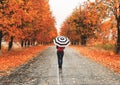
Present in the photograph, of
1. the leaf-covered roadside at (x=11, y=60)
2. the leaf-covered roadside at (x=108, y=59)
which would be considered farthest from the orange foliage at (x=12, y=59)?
the leaf-covered roadside at (x=108, y=59)

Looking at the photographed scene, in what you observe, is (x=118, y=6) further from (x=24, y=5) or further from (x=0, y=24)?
(x=0, y=24)

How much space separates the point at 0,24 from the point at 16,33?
8.88ft

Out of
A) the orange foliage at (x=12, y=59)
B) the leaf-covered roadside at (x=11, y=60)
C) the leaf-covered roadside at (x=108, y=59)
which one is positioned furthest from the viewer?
the leaf-covered roadside at (x=108, y=59)

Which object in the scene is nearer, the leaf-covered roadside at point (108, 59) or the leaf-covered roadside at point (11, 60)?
the leaf-covered roadside at point (11, 60)

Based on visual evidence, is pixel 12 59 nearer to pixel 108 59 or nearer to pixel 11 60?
pixel 11 60

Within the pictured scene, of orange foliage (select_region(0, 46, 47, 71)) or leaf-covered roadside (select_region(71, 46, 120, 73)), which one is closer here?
orange foliage (select_region(0, 46, 47, 71))

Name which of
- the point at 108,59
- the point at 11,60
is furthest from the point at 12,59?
the point at 108,59

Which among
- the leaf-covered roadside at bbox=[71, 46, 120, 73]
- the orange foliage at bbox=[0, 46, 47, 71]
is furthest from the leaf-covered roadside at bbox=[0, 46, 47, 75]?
the leaf-covered roadside at bbox=[71, 46, 120, 73]

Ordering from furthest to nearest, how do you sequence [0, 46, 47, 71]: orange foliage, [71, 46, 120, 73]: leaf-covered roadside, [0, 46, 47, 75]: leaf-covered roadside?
[71, 46, 120, 73]: leaf-covered roadside, [0, 46, 47, 71]: orange foliage, [0, 46, 47, 75]: leaf-covered roadside

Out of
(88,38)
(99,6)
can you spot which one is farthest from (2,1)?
(88,38)

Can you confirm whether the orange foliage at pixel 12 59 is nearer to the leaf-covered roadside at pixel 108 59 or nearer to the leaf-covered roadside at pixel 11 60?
the leaf-covered roadside at pixel 11 60

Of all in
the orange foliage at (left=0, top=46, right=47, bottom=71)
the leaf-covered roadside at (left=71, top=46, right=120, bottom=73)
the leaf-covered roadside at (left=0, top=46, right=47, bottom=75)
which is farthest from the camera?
the leaf-covered roadside at (left=71, top=46, right=120, bottom=73)

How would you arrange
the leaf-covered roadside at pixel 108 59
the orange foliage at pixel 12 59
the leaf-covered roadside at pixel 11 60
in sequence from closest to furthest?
the leaf-covered roadside at pixel 11 60
the orange foliage at pixel 12 59
the leaf-covered roadside at pixel 108 59

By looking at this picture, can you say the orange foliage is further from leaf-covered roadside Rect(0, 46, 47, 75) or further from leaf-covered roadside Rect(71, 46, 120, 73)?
→ leaf-covered roadside Rect(71, 46, 120, 73)
